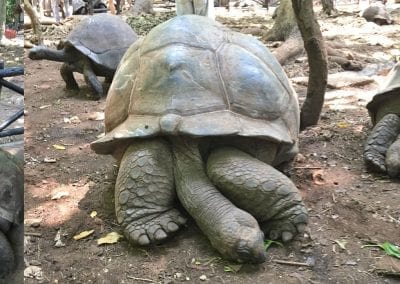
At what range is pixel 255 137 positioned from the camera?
173cm

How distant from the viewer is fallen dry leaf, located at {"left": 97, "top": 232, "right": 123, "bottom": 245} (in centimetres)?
169

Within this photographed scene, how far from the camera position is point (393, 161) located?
2.22 m

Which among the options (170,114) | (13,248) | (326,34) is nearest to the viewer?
(13,248)

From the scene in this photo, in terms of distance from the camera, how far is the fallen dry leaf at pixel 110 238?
66.5 inches

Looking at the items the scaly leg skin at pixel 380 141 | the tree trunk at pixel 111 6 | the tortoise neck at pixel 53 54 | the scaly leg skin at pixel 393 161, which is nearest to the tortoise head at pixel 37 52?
the tortoise neck at pixel 53 54

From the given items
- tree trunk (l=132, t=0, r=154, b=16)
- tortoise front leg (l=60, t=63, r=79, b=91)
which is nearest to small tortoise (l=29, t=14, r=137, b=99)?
tortoise front leg (l=60, t=63, r=79, b=91)

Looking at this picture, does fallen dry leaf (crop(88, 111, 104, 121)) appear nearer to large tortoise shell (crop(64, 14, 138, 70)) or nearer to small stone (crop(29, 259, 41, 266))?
large tortoise shell (crop(64, 14, 138, 70))

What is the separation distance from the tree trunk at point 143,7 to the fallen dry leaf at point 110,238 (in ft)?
8.00

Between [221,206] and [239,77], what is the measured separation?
0.49 m

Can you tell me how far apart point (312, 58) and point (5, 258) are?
89.8 inches

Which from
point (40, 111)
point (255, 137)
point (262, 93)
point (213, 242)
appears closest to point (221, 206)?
point (213, 242)

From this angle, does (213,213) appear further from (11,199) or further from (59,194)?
(11,199)

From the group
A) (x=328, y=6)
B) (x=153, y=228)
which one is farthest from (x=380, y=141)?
(x=328, y=6)

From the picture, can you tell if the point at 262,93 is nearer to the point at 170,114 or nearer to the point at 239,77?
the point at 239,77
